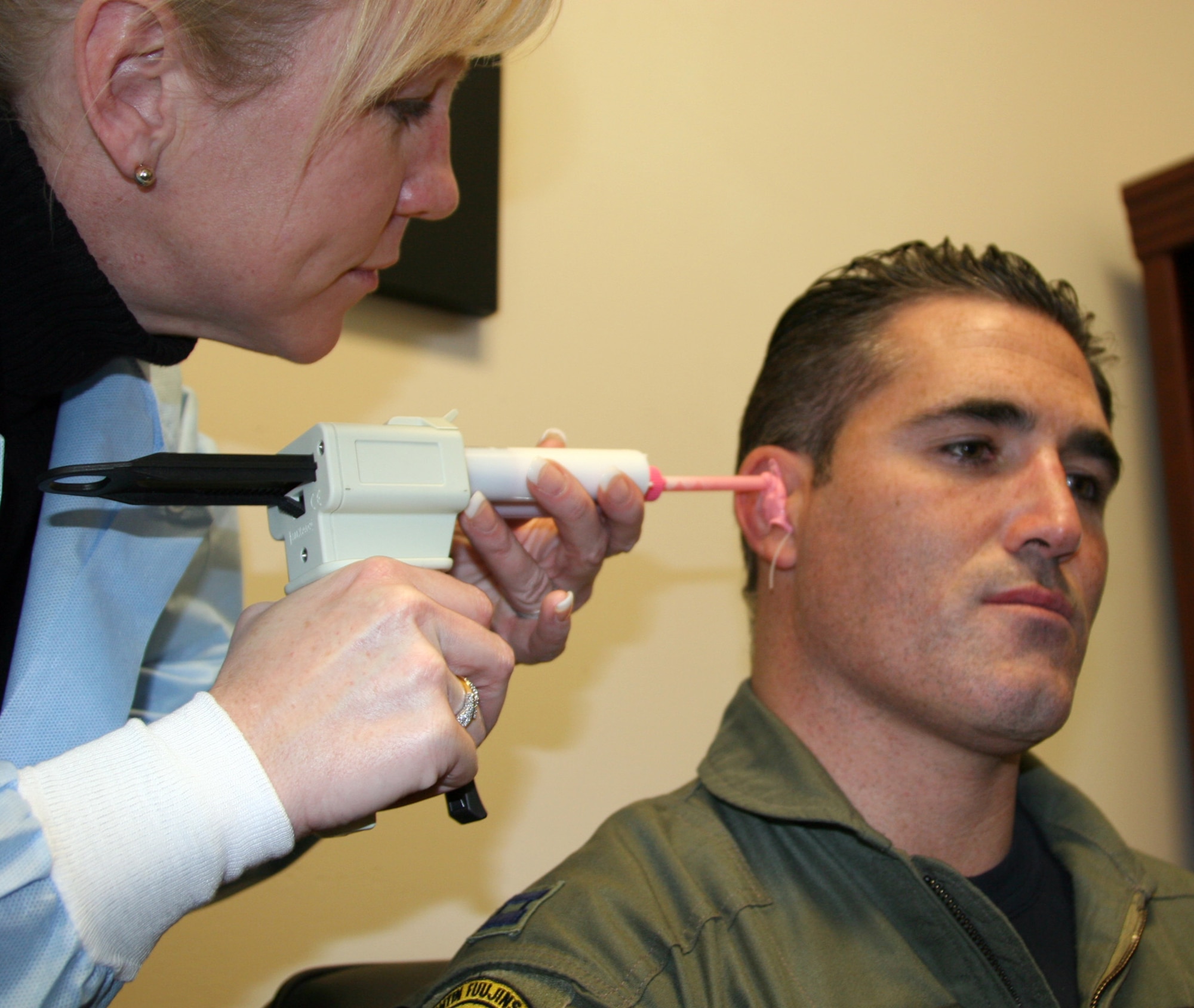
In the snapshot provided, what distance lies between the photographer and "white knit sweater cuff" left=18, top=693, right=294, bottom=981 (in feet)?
1.76

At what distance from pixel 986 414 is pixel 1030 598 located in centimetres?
18

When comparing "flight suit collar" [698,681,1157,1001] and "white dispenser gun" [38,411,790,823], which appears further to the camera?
"flight suit collar" [698,681,1157,1001]

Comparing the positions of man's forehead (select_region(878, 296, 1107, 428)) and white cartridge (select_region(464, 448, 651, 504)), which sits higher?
man's forehead (select_region(878, 296, 1107, 428))

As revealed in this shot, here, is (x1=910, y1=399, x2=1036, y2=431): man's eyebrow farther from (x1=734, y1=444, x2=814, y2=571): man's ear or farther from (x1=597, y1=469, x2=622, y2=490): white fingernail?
(x1=597, y1=469, x2=622, y2=490): white fingernail

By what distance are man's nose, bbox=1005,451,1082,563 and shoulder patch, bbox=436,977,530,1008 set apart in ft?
1.96

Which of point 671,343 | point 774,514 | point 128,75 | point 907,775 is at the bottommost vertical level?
point 907,775

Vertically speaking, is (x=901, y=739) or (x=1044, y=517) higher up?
(x=1044, y=517)

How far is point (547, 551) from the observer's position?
999 mm

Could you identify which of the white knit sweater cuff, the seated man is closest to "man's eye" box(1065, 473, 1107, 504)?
the seated man

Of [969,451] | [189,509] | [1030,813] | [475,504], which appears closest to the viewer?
[475,504]

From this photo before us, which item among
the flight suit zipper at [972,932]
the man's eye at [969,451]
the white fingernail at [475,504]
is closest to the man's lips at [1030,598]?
the man's eye at [969,451]

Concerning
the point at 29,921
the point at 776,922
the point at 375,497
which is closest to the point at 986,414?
the point at 776,922

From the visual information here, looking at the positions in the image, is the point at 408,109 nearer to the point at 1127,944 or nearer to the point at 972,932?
the point at 972,932

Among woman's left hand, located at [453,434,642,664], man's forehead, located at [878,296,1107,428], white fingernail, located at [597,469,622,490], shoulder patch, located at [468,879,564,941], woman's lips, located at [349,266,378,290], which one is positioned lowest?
shoulder patch, located at [468,879,564,941]
